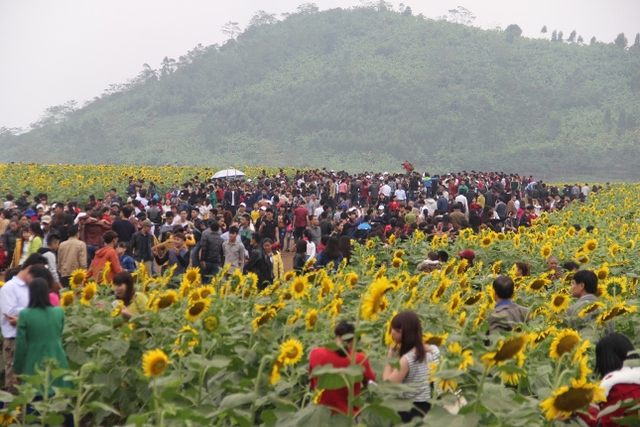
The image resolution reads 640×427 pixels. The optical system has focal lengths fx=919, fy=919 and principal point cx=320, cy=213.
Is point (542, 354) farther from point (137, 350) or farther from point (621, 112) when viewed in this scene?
point (621, 112)

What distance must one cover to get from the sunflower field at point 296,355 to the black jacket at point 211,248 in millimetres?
3402

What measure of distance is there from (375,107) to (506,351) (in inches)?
3355

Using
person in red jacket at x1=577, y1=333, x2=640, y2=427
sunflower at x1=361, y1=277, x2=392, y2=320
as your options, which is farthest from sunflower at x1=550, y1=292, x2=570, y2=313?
sunflower at x1=361, y1=277, x2=392, y2=320

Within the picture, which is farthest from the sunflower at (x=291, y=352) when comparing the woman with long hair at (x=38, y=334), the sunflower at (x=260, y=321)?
the woman with long hair at (x=38, y=334)

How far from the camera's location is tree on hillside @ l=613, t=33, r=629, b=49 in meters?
113

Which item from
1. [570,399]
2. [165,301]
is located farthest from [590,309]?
[570,399]

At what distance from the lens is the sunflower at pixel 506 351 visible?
367cm

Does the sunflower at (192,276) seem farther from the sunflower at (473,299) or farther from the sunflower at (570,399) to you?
the sunflower at (570,399)

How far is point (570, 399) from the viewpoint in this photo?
3508mm

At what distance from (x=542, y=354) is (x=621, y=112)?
82.6 m

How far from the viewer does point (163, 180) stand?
109ft

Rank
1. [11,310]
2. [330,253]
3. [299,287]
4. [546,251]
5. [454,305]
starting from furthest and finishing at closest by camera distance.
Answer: [330,253] < [546,251] < [299,287] < [11,310] < [454,305]

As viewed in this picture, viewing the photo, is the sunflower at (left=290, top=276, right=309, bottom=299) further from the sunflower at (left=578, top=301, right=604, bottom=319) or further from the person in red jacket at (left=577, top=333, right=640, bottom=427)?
the person in red jacket at (left=577, top=333, right=640, bottom=427)

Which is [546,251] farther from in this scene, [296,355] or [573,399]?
[573,399]
